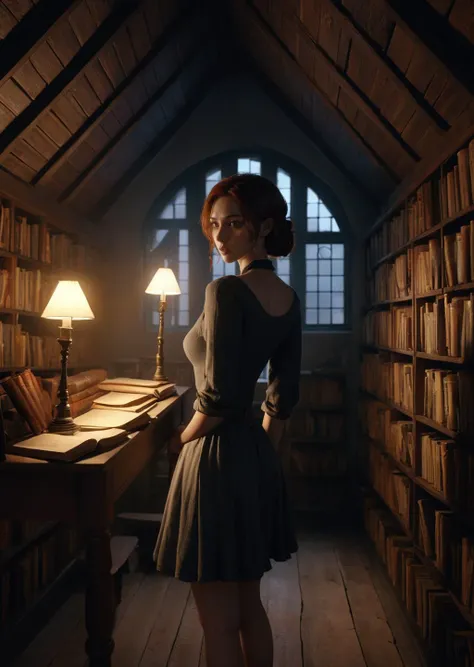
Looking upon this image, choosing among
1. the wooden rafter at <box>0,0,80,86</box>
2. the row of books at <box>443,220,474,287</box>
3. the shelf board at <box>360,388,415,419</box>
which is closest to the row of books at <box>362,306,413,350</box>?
the shelf board at <box>360,388,415,419</box>

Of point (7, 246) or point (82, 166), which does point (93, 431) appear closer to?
point (7, 246)

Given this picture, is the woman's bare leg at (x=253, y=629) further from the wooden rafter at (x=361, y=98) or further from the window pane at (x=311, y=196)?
the window pane at (x=311, y=196)

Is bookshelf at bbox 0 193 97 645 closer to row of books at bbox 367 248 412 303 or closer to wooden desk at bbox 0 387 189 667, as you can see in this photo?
wooden desk at bbox 0 387 189 667

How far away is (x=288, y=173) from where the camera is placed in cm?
543

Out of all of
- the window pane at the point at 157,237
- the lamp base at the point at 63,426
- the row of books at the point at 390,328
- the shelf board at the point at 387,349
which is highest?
the window pane at the point at 157,237

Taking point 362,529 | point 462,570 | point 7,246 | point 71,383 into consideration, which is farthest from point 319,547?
point 7,246

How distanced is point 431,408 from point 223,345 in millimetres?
1871

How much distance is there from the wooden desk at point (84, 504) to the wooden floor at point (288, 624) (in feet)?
3.51

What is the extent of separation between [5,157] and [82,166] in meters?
1.02

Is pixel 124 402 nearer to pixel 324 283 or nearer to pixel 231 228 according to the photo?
pixel 231 228

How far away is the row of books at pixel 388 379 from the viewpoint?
3.54 meters

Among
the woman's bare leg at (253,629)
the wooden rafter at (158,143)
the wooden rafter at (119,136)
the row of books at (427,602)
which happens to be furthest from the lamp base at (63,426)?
the wooden rafter at (158,143)

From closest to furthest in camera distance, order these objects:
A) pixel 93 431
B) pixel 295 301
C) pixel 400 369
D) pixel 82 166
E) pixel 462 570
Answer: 1. pixel 295 301
2. pixel 93 431
3. pixel 462 570
4. pixel 400 369
5. pixel 82 166

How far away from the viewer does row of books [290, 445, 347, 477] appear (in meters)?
4.88
